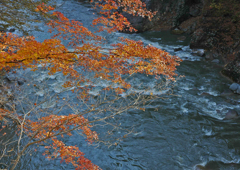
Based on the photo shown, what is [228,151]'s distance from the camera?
6.40 metres

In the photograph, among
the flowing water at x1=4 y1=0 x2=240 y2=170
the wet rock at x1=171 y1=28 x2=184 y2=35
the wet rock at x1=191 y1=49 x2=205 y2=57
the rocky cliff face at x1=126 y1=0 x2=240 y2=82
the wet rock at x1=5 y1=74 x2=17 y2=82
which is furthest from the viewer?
the wet rock at x1=171 y1=28 x2=184 y2=35

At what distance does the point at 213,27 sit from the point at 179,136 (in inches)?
426

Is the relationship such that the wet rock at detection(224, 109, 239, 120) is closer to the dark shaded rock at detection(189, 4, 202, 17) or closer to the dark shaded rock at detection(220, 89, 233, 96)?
the dark shaded rock at detection(220, 89, 233, 96)

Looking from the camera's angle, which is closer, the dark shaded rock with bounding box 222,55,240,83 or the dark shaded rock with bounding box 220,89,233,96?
the dark shaded rock with bounding box 220,89,233,96

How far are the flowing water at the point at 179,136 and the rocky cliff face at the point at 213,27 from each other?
2639 mm

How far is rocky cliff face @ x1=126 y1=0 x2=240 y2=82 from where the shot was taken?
12.4m

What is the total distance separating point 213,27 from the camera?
46.9ft

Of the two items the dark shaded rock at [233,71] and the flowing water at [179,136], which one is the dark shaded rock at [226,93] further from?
the dark shaded rock at [233,71]

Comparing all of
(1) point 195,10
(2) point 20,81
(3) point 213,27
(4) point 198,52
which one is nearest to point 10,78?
(2) point 20,81

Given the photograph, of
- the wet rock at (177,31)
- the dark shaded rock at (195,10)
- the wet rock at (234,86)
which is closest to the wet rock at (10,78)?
the wet rock at (234,86)

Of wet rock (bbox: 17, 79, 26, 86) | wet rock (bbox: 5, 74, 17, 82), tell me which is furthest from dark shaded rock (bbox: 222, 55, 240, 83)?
wet rock (bbox: 5, 74, 17, 82)

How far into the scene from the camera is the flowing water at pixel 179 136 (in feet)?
20.1

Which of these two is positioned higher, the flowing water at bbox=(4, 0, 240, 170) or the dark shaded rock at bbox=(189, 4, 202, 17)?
the dark shaded rock at bbox=(189, 4, 202, 17)

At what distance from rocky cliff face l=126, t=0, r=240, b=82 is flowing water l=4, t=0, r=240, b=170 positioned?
2.64 metres
